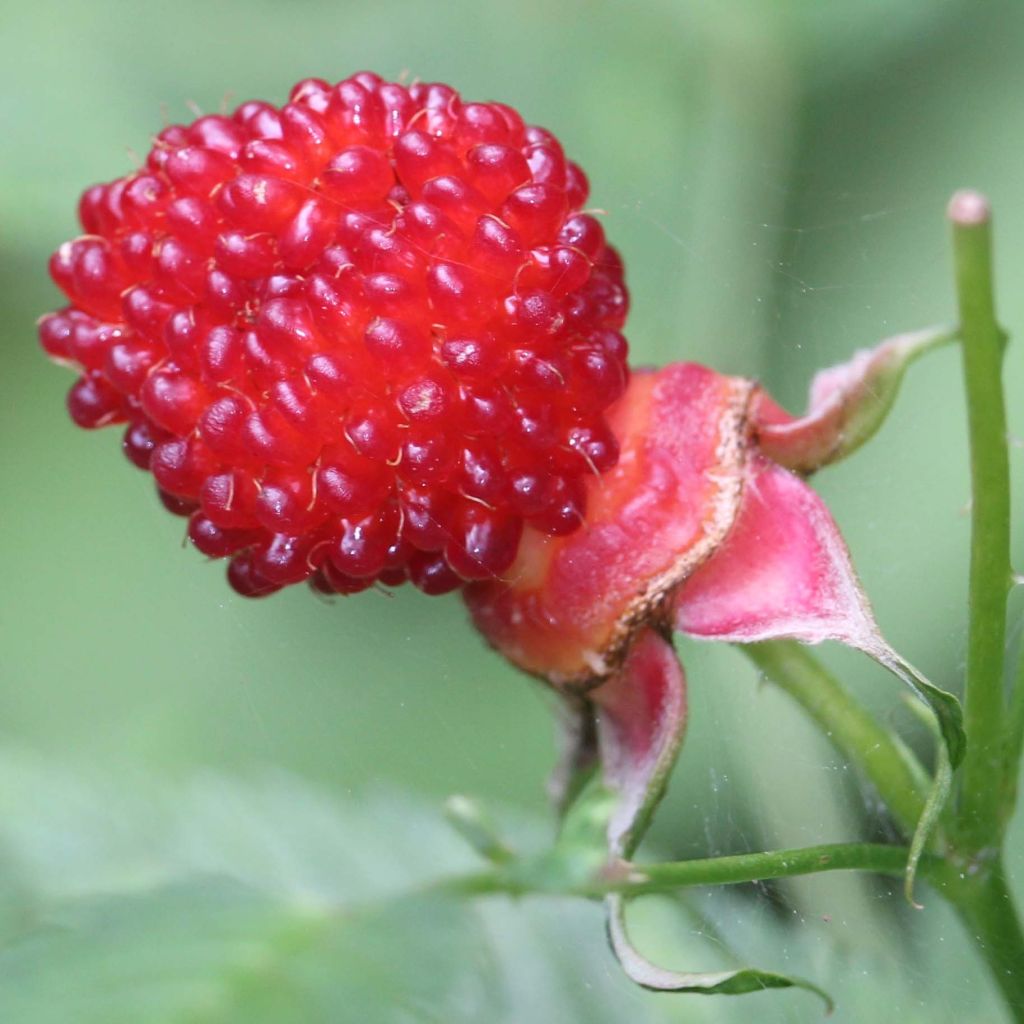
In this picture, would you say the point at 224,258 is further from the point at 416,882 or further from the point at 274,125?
the point at 416,882

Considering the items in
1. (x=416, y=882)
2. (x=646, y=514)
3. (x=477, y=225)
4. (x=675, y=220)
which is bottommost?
(x=416, y=882)

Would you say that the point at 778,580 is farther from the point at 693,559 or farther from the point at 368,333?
the point at 368,333

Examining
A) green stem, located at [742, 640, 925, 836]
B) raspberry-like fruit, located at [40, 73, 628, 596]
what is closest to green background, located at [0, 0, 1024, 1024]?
green stem, located at [742, 640, 925, 836]

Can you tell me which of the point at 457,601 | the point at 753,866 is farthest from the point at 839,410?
the point at 457,601

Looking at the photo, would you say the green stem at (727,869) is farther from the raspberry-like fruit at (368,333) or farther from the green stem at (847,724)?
the raspberry-like fruit at (368,333)

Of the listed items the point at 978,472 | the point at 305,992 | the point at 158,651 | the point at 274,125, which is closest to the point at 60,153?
the point at 158,651

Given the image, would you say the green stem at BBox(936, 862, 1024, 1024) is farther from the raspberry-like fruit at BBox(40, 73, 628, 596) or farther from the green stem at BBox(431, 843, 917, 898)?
the raspberry-like fruit at BBox(40, 73, 628, 596)
